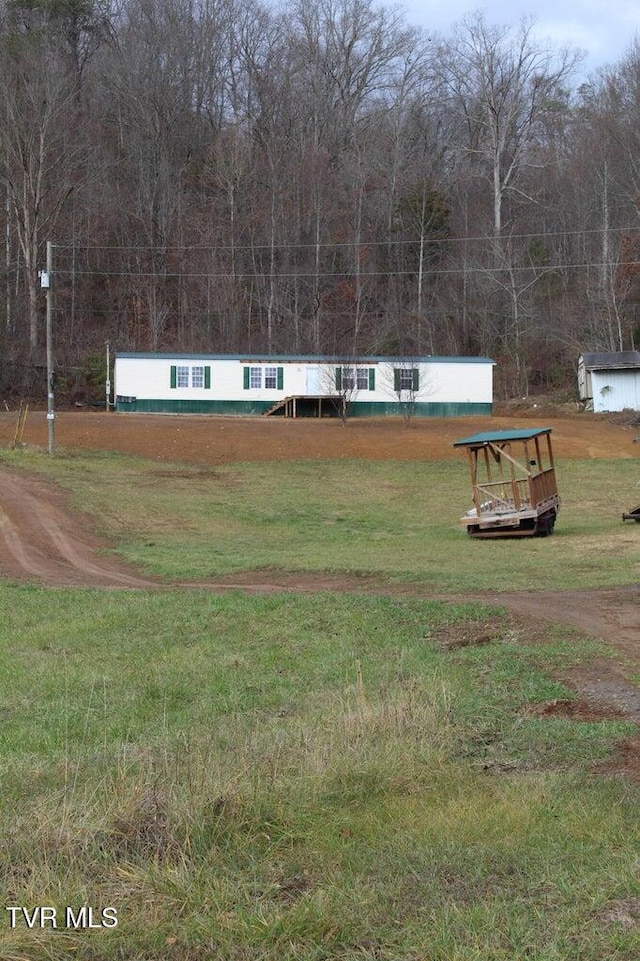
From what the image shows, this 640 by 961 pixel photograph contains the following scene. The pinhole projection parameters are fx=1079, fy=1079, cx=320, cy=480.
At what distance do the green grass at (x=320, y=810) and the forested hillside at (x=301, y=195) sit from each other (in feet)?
162

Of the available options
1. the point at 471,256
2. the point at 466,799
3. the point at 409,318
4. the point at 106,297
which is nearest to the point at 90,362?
the point at 106,297

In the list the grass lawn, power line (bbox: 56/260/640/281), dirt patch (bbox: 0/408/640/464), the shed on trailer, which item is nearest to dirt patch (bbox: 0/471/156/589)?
the grass lawn

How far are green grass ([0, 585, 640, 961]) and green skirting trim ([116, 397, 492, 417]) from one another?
4034cm

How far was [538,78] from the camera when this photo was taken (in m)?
69.1

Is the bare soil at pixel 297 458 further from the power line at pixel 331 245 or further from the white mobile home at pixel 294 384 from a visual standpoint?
the power line at pixel 331 245

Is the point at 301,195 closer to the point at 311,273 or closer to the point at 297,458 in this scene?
the point at 311,273

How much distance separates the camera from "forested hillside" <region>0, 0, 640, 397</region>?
6153 cm

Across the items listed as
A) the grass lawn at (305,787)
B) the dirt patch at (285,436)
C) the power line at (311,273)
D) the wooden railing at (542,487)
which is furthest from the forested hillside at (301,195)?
the grass lawn at (305,787)

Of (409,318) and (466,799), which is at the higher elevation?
(409,318)

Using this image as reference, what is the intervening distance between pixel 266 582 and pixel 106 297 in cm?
5089

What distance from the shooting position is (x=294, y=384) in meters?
50.8

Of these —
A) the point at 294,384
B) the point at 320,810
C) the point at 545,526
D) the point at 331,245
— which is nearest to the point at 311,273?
the point at 331,245

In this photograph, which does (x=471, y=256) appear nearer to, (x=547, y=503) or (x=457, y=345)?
(x=457, y=345)

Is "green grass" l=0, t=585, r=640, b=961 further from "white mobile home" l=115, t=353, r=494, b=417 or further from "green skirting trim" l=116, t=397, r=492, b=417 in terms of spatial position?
"green skirting trim" l=116, t=397, r=492, b=417
